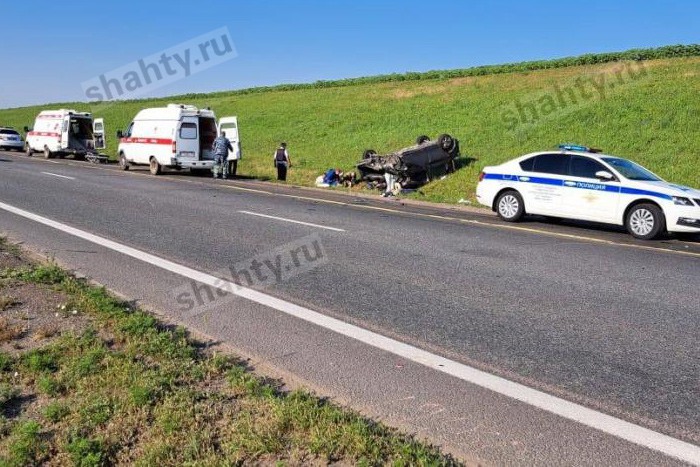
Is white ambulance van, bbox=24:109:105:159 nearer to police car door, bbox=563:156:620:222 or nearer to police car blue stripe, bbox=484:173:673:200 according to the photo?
police car blue stripe, bbox=484:173:673:200

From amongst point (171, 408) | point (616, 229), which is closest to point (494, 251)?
point (616, 229)

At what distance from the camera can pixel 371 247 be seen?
9117 mm

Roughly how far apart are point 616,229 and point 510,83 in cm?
2891

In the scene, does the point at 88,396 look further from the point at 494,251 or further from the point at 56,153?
the point at 56,153

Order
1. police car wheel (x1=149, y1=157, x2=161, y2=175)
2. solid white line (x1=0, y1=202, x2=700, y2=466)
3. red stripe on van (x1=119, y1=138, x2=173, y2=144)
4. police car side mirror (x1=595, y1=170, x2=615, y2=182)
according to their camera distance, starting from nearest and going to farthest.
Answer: solid white line (x1=0, y1=202, x2=700, y2=466), police car side mirror (x1=595, y1=170, x2=615, y2=182), red stripe on van (x1=119, y1=138, x2=173, y2=144), police car wheel (x1=149, y1=157, x2=161, y2=175)

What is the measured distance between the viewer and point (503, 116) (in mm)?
29281

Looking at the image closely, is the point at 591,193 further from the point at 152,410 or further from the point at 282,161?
the point at 282,161

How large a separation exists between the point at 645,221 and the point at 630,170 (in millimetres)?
1312

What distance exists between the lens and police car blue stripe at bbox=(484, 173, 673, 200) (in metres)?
11.6

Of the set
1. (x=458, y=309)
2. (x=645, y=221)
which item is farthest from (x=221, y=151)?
(x=458, y=309)

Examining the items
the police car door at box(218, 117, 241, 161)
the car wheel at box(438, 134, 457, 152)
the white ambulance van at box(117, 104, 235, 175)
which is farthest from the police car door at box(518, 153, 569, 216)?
the white ambulance van at box(117, 104, 235, 175)

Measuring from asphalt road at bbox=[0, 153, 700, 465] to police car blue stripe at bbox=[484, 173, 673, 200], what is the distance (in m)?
0.85

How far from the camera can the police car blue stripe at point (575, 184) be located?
11602 millimetres

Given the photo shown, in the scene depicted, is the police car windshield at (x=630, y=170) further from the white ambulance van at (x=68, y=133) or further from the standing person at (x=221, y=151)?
the white ambulance van at (x=68, y=133)
